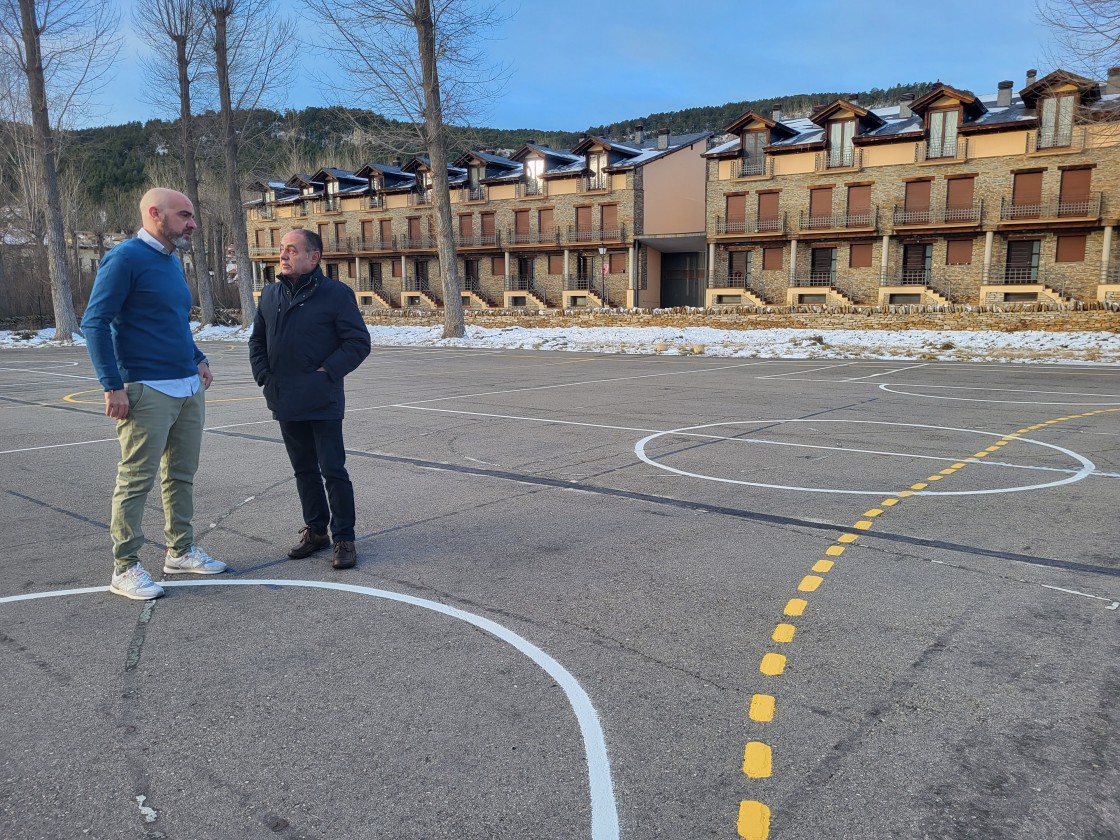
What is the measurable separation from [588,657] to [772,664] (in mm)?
808

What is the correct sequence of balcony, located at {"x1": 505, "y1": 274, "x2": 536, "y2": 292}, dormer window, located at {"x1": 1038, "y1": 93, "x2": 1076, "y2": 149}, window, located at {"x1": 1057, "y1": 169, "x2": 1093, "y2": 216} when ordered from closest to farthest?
dormer window, located at {"x1": 1038, "y1": 93, "x2": 1076, "y2": 149}
window, located at {"x1": 1057, "y1": 169, "x2": 1093, "y2": 216}
balcony, located at {"x1": 505, "y1": 274, "x2": 536, "y2": 292}

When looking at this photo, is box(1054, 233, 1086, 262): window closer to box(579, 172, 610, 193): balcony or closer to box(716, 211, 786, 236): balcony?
box(716, 211, 786, 236): balcony

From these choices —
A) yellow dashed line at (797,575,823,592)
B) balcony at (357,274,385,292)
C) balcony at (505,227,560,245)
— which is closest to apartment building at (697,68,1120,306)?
balcony at (505,227,560,245)

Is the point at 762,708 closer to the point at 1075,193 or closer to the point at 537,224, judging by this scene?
the point at 1075,193

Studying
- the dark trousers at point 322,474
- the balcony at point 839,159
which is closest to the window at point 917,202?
the balcony at point 839,159

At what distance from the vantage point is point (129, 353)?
442cm

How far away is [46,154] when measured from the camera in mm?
29953

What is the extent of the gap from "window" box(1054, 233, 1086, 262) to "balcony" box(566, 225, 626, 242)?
73.0 ft

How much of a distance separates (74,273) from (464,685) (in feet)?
174

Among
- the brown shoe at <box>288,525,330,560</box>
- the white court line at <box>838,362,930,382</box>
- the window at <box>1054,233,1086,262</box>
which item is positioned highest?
the window at <box>1054,233,1086,262</box>

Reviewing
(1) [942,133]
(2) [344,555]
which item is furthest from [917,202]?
(2) [344,555]

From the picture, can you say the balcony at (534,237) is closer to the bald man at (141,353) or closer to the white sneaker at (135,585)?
the bald man at (141,353)

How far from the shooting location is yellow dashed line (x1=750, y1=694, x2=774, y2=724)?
307cm

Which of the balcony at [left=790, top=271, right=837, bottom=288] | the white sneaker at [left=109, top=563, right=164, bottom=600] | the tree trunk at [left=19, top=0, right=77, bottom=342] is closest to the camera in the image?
the white sneaker at [left=109, top=563, right=164, bottom=600]
